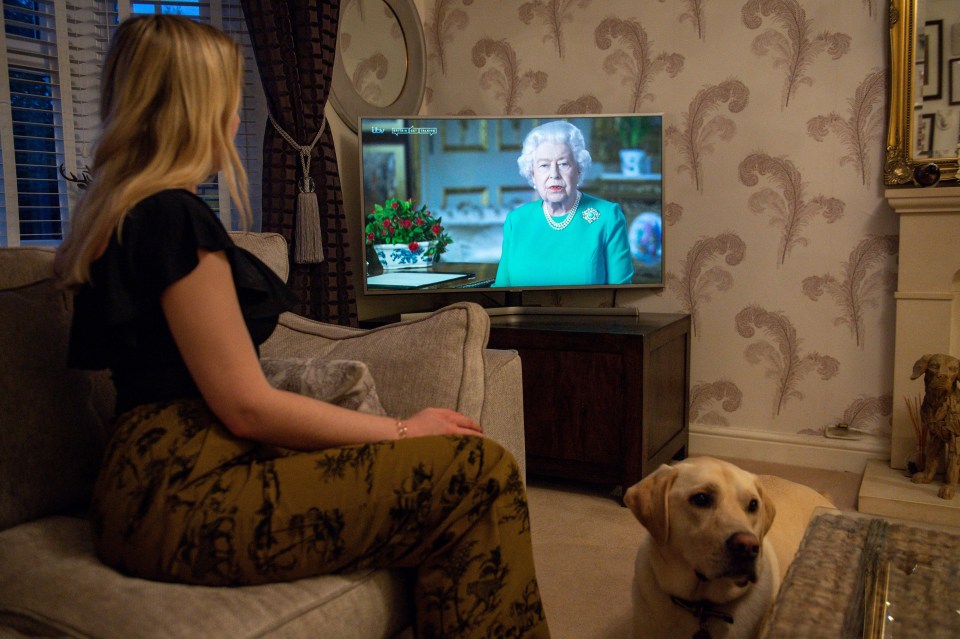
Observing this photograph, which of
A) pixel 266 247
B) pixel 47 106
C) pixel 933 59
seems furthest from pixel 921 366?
pixel 47 106

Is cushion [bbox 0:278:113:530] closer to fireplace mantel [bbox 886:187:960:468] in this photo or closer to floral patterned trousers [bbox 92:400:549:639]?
floral patterned trousers [bbox 92:400:549:639]

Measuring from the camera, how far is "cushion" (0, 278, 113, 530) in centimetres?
125

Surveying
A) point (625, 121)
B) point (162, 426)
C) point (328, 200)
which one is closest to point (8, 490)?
point (162, 426)

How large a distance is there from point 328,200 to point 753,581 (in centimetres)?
208

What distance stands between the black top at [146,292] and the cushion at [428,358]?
397 millimetres

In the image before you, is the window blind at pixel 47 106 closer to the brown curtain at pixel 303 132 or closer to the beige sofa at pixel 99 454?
the brown curtain at pixel 303 132

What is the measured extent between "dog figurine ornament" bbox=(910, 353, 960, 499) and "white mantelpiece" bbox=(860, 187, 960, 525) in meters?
0.11

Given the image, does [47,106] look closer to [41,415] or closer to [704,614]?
[41,415]

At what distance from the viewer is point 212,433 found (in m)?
1.11

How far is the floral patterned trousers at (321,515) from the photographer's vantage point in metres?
1.05

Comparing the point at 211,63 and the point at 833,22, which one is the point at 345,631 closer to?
the point at 211,63

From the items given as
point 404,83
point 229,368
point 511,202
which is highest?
point 404,83

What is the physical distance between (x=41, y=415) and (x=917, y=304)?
2.71 metres

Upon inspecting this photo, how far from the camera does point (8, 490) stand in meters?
1.25
